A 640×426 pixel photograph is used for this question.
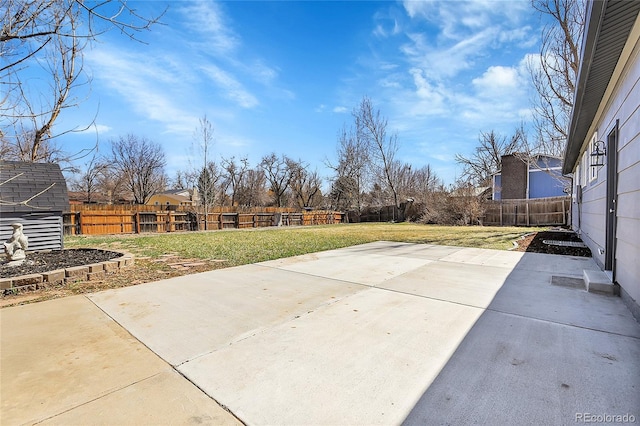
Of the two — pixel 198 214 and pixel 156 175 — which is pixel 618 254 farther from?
pixel 156 175

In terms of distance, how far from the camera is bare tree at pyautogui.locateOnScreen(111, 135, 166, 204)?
3180 cm

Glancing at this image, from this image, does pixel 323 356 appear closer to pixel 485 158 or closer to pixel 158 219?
pixel 158 219

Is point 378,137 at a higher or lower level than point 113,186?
higher

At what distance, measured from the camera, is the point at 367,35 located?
966 cm

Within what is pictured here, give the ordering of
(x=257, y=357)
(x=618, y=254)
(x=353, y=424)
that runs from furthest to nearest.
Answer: (x=618, y=254), (x=257, y=357), (x=353, y=424)

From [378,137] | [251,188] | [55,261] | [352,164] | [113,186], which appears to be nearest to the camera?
[55,261]

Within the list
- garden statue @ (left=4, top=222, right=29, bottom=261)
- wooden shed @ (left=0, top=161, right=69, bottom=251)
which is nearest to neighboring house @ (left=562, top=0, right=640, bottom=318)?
garden statue @ (left=4, top=222, right=29, bottom=261)

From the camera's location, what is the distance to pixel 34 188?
6.85m

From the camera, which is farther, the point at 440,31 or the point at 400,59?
the point at 400,59

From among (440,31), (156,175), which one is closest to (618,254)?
(440,31)

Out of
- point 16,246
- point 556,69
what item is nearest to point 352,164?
point 556,69

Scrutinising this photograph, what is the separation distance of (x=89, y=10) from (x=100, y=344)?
2.64 m

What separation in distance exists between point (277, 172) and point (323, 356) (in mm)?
34716

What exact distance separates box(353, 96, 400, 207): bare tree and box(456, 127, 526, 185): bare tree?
933cm
